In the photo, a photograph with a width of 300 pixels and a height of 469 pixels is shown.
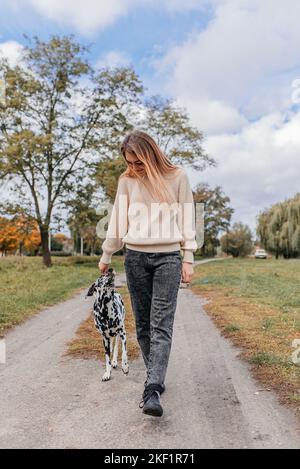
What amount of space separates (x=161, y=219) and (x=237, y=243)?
76.0 metres

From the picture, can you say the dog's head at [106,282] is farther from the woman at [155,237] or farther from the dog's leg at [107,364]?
the woman at [155,237]

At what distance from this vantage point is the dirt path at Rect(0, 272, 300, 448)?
314cm

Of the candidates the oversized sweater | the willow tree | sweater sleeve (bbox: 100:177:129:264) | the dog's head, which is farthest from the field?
the willow tree

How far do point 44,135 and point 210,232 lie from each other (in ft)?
150

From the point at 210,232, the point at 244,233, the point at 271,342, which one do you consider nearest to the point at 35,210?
the point at 271,342

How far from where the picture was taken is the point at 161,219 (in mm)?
3805

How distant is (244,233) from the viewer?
7925cm

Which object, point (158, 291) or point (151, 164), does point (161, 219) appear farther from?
point (158, 291)

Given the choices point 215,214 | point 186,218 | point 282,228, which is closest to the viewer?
point 186,218

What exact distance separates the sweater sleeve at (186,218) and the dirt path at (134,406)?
128 centimetres

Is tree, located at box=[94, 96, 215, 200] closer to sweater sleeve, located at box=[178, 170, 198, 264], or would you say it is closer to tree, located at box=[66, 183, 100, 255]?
tree, located at box=[66, 183, 100, 255]

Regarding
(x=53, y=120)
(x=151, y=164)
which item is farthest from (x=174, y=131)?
(x=151, y=164)

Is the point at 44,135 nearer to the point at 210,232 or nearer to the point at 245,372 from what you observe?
the point at 245,372

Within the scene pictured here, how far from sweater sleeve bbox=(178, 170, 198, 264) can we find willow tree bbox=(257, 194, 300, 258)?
146 feet
